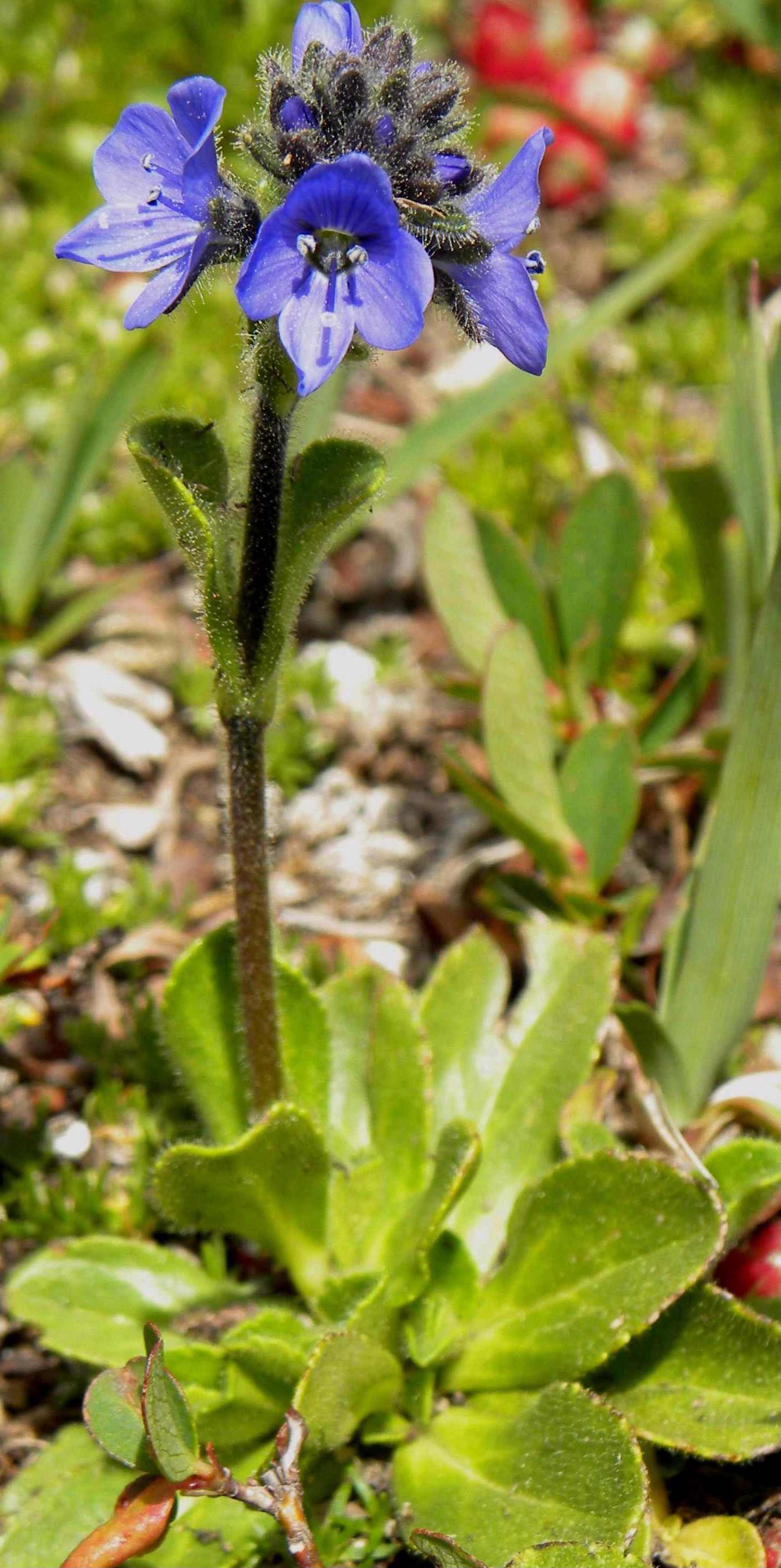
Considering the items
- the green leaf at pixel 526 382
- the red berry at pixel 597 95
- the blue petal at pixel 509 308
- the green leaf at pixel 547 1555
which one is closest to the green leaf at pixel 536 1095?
the green leaf at pixel 547 1555

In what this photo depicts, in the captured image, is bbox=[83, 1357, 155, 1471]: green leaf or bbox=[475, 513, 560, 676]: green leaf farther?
bbox=[475, 513, 560, 676]: green leaf

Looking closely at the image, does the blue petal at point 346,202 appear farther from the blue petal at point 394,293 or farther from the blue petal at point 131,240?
the blue petal at point 131,240

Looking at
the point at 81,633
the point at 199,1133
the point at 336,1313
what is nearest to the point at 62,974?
the point at 199,1133

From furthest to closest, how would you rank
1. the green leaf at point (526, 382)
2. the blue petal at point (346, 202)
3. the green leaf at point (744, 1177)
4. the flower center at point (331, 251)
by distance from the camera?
the green leaf at point (526, 382) < the green leaf at point (744, 1177) < the flower center at point (331, 251) < the blue petal at point (346, 202)

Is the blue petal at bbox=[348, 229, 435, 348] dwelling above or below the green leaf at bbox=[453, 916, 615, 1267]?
above

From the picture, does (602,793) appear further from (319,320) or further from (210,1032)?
(319,320)

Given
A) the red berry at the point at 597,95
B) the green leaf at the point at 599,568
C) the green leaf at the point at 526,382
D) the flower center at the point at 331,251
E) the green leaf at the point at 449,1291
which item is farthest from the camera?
the red berry at the point at 597,95

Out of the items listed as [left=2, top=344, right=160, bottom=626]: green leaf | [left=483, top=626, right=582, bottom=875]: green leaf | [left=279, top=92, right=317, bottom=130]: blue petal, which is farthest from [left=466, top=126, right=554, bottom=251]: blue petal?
[left=2, top=344, right=160, bottom=626]: green leaf

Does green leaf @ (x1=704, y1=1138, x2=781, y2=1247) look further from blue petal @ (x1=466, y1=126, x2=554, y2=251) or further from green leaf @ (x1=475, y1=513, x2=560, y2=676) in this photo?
blue petal @ (x1=466, y1=126, x2=554, y2=251)

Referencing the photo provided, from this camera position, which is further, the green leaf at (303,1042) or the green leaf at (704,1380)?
the green leaf at (303,1042)
